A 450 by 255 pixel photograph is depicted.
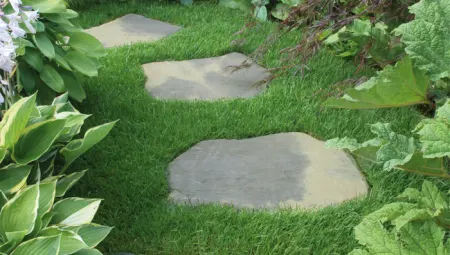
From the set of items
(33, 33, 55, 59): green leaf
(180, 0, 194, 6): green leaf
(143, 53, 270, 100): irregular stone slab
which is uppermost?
(33, 33, 55, 59): green leaf

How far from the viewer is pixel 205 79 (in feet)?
11.1

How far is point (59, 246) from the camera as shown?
1.54 meters

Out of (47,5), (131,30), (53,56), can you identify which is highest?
(47,5)

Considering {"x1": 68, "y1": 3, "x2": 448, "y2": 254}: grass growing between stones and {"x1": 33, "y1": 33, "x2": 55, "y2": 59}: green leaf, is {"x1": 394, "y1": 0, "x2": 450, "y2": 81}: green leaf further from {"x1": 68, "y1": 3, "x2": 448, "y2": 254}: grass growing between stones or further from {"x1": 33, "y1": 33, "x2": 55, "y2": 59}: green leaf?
{"x1": 33, "y1": 33, "x2": 55, "y2": 59}: green leaf

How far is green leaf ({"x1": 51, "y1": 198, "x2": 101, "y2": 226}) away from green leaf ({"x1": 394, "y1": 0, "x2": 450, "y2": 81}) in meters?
1.28

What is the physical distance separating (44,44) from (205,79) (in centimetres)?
105

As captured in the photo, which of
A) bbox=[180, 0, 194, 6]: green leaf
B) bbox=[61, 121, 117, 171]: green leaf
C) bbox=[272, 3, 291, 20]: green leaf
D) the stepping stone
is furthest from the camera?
bbox=[180, 0, 194, 6]: green leaf

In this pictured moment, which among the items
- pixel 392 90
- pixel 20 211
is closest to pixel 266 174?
pixel 392 90

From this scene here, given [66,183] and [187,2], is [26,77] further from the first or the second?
[187,2]

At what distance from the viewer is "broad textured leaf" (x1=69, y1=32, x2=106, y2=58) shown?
2887 mm

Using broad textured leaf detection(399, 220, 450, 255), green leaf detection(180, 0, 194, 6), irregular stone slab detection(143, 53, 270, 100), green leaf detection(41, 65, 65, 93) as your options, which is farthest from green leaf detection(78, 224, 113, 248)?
green leaf detection(180, 0, 194, 6)

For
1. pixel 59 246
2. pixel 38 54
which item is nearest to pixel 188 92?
pixel 38 54

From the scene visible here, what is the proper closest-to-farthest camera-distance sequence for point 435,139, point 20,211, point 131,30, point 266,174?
point 20,211 < point 435,139 < point 266,174 < point 131,30

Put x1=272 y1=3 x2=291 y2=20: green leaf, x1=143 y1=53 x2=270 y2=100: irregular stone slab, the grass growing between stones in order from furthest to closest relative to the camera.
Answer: x1=272 y1=3 x2=291 y2=20: green leaf < x1=143 y1=53 x2=270 y2=100: irregular stone slab < the grass growing between stones
